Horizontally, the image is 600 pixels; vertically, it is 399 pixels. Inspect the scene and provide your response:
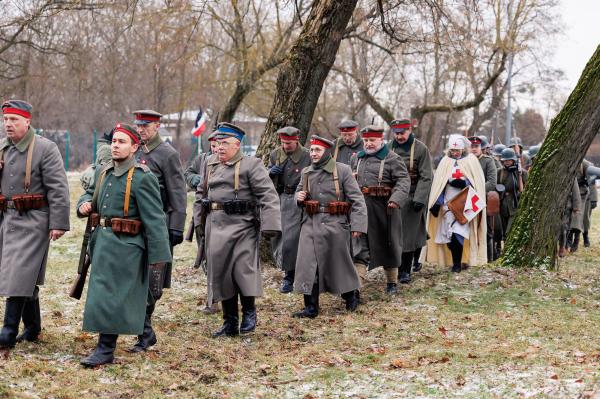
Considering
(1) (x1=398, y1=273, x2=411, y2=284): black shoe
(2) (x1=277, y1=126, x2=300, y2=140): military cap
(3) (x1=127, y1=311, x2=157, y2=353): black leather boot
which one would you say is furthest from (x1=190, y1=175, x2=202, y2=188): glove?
(3) (x1=127, y1=311, x2=157, y2=353): black leather boot

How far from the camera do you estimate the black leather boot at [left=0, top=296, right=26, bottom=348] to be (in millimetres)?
6930

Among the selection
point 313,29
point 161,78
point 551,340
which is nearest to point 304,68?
point 313,29

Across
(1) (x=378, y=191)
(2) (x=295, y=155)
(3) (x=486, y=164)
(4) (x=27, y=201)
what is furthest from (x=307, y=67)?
(4) (x=27, y=201)

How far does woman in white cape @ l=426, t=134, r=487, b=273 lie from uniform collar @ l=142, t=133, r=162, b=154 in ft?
17.5

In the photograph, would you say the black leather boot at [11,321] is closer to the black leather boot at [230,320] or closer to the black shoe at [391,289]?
the black leather boot at [230,320]

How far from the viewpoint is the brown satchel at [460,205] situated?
12008mm

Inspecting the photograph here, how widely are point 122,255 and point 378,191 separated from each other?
4554 millimetres

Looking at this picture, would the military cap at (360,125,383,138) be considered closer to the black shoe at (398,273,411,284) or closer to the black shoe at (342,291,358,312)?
the black shoe at (342,291,358,312)

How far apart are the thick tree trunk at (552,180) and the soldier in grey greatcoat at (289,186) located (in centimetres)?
286

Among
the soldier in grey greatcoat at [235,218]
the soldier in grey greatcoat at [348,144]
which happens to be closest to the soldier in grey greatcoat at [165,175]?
the soldier in grey greatcoat at [235,218]

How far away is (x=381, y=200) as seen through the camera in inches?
422

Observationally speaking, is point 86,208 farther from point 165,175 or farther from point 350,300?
point 350,300

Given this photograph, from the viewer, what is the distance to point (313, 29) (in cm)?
1205

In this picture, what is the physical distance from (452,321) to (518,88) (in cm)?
3115
